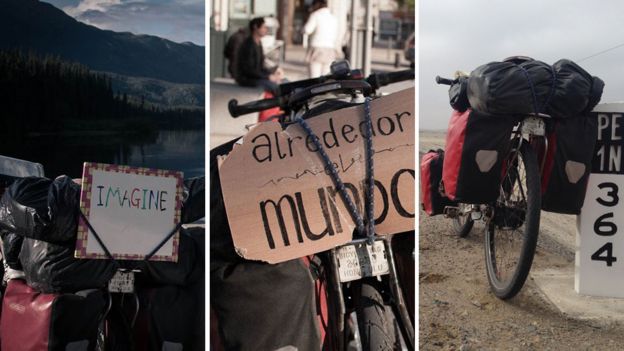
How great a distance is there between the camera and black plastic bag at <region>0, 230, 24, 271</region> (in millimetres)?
2645

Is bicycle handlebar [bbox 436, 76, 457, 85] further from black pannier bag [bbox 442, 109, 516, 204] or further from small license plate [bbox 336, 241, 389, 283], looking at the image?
small license plate [bbox 336, 241, 389, 283]

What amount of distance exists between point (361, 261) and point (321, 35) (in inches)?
125

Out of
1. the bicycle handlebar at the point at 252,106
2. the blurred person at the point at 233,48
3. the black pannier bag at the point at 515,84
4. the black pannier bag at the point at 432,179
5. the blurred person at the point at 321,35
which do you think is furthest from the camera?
the blurred person at the point at 321,35

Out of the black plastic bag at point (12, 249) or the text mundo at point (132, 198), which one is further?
the black plastic bag at point (12, 249)

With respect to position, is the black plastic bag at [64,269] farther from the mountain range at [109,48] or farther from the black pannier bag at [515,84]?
the black pannier bag at [515,84]

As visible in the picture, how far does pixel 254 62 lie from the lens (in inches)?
131

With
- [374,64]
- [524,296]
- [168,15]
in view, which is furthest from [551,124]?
[374,64]

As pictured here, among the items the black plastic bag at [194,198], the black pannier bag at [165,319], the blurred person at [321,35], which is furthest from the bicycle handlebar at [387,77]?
the blurred person at [321,35]

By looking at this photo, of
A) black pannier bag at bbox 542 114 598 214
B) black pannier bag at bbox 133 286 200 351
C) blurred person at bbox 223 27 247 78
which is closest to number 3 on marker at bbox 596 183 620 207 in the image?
black pannier bag at bbox 542 114 598 214

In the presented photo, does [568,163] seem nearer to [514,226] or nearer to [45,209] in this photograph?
[514,226]

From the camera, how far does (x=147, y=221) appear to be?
251 centimetres

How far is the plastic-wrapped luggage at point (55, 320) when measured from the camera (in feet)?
8.02

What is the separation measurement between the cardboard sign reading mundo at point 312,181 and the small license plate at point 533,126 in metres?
0.34

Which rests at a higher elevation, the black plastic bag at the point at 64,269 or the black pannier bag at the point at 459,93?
the black pannier bag at the point at 459,93
